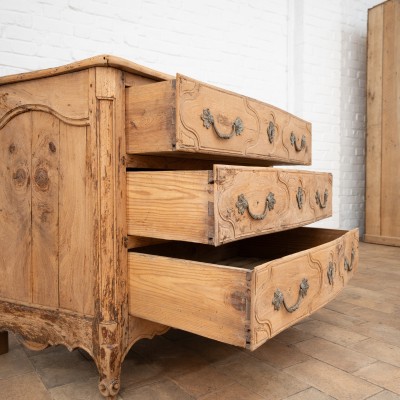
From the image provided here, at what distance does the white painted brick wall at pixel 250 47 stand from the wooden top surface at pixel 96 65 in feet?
3.55

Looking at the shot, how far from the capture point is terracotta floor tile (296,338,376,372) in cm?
113

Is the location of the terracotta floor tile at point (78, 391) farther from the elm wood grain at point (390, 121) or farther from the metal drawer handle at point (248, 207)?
the elm wood grain at point (390, 121)

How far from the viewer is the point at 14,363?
1.17 meters

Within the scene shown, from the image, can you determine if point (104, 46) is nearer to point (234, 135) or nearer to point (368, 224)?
point (234, 135)

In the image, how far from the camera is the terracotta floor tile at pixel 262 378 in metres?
0.98

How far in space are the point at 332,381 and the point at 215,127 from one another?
0.72m

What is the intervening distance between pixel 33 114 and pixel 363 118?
129 inches

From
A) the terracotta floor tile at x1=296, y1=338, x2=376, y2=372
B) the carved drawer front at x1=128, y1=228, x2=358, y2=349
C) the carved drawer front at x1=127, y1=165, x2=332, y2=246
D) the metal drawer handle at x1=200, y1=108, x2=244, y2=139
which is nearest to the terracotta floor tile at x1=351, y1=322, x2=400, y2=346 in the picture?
the terracotta floor tile at x1=296, y1=338, x2=376, y2=372

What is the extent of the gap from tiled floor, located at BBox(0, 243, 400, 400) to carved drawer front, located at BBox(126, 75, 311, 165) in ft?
1.93

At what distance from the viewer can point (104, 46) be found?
2.28 meters

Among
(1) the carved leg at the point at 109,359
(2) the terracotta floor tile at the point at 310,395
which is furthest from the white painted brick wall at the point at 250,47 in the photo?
(2) the terracotta floor tile at the point at 310,395

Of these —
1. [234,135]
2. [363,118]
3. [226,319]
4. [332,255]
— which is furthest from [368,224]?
[226,319]

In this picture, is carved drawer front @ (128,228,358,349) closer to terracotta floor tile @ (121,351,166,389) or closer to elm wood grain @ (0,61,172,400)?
elm wood grain @ (0,61,172,400)

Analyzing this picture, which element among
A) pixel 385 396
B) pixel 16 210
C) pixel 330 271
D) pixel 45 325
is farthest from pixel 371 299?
pixel 16 210
